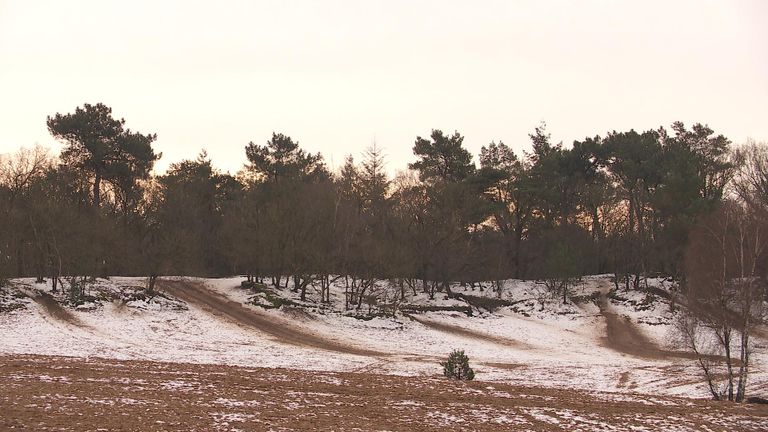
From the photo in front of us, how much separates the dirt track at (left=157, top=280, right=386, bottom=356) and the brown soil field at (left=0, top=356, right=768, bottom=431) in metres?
13.6

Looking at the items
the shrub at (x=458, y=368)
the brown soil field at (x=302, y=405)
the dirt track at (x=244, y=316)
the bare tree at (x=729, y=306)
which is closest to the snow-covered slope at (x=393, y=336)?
the dirt track at (x=244, y=316)

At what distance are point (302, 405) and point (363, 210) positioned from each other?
137 feet

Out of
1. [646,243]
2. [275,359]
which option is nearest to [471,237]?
[646,243]

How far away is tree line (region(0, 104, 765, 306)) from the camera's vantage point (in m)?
41.2

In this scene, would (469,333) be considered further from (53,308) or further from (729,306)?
(53,308)

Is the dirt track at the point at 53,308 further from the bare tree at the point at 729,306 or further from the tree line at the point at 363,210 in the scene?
the bare tree at the point at 729,306

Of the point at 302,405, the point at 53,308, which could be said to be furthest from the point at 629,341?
the point at 53,308

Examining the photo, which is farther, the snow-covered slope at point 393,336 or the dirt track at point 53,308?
the dirt track at point 53,308

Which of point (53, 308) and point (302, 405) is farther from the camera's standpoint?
point (53, 308)

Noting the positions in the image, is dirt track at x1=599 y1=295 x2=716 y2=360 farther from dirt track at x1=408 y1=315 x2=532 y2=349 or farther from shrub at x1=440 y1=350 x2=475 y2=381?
shrub at x1=440 y1=350 x2=475 y2=381

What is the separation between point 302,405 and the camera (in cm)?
1395

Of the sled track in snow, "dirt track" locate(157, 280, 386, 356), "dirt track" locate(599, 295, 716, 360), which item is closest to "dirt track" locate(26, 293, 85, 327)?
the sled track in snow

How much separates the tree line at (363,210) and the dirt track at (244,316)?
2.11m

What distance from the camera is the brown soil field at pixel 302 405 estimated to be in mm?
11977
